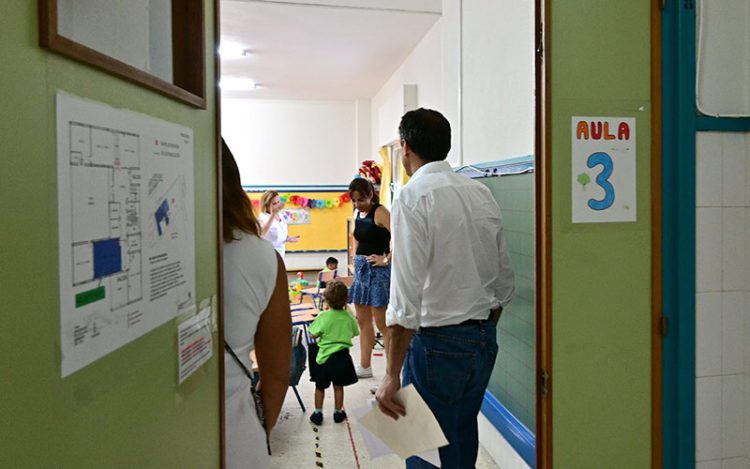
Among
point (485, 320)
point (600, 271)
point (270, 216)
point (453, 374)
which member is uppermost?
point (270, 216)

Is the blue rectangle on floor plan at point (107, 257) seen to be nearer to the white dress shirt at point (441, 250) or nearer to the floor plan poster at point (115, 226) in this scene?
the floor plan poster at point (115, 226)

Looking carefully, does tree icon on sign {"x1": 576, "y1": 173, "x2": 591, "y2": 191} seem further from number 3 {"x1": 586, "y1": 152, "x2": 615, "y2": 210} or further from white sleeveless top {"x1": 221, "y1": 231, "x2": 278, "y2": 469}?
white sleeveless top {"x1": 221, "y1": 231, "x2": 278, "y2": 469}

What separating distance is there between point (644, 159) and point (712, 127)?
0.25 m

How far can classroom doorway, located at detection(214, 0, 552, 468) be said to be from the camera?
7.88ft

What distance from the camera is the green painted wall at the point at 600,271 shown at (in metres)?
1.60

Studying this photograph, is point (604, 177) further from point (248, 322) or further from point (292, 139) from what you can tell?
point (292, 139)

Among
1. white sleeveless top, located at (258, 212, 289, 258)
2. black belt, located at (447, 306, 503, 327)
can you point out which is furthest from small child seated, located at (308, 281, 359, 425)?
white sleeveless top, located at (258, 212, 289, 258)

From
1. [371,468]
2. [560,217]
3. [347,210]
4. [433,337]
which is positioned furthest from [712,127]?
[347,210]

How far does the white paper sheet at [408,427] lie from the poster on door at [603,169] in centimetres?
74

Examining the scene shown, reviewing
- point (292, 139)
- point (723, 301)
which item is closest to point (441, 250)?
point (723, 301)

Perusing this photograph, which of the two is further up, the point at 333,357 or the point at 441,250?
the point at 441,250

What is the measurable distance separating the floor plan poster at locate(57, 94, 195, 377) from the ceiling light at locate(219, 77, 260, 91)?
6382mm

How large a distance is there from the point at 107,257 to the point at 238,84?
700cm

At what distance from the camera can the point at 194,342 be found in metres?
1.14
